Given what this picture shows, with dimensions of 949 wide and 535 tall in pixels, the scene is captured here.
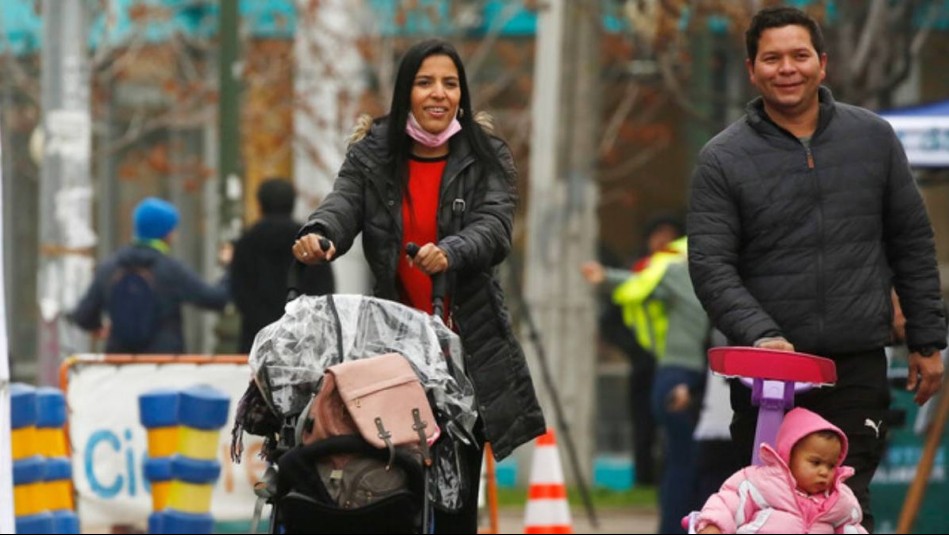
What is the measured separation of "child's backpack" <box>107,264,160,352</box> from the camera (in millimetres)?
15523

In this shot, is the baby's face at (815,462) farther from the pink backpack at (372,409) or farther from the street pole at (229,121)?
the street pole at (229,121)

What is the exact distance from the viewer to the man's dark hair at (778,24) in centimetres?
816

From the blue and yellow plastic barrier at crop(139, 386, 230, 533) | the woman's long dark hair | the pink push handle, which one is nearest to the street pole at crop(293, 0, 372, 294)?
the blue and yellow plastic barrier at crop(139, 386, 230, 533)

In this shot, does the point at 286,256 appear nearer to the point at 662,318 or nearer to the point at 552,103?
the point at 662,318

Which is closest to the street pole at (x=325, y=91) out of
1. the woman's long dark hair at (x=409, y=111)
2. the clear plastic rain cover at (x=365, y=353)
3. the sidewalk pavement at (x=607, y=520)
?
the sidewalk pavement at (x=607, y=520)

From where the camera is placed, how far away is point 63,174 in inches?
692

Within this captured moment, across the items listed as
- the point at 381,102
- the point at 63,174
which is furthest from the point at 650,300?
the point at 381,102

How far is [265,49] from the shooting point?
28.6 metres

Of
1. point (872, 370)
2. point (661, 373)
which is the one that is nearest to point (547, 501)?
point (661, 373)

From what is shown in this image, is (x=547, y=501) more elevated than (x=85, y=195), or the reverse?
(x=85, y=195)

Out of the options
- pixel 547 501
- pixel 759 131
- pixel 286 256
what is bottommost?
pixel 547 501

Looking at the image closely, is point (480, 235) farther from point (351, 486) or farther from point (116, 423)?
point (116, 423)

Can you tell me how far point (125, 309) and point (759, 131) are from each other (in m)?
7.86

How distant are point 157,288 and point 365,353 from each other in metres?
7.93
